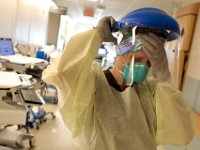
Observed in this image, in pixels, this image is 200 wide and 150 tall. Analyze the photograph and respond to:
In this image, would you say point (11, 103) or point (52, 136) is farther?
point (52, 136)

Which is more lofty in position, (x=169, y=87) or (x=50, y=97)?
(x=169, y=87)

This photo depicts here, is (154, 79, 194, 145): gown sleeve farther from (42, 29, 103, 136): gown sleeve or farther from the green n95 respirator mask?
(42, 29, 103, 136): gown sleeve

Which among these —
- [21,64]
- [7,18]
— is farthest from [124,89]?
[7,18]

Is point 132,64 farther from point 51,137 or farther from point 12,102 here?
point 51,137

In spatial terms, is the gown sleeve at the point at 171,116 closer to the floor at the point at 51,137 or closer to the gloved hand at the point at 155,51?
the gloved hand at the point at 155,51

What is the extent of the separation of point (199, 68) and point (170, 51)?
2.21 metres

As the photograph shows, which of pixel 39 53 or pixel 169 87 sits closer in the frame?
pixel 169 87

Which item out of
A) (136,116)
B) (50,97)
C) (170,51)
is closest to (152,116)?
(136,116)

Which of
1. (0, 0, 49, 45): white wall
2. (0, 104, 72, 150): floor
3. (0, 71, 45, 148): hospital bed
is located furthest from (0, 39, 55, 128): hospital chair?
(0, 71, 45, 148): hospital bed

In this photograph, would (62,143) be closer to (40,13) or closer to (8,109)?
(8,109)

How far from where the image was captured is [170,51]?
3.44 ft

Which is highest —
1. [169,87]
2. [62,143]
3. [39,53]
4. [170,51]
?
[170,51]

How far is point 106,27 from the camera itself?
953mm

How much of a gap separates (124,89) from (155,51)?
0.22m
